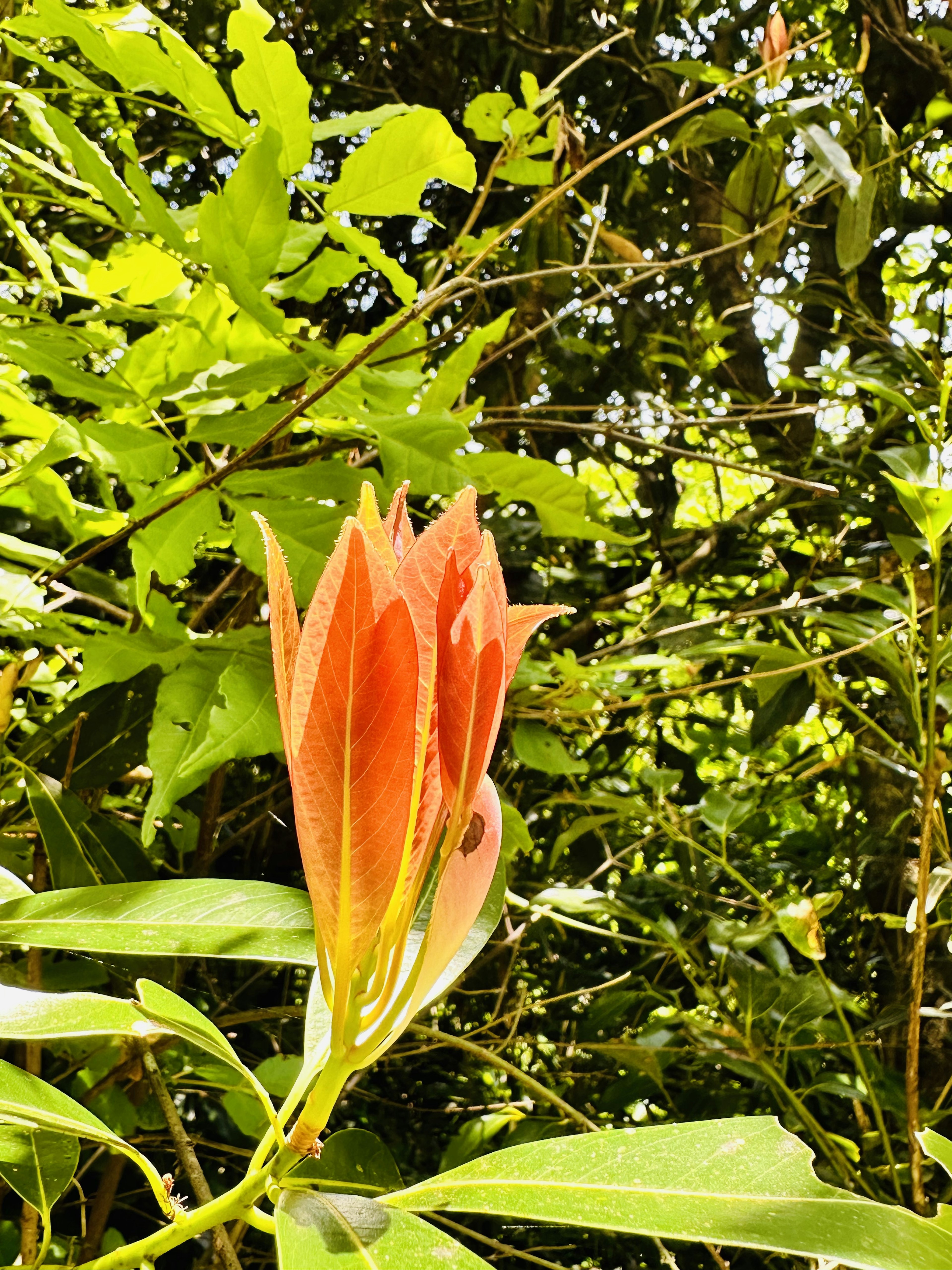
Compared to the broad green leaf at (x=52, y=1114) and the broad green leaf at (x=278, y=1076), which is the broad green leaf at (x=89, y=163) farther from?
the broad green leaf at (x=278, y=1076)

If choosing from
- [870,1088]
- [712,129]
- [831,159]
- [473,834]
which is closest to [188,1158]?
[473,834]

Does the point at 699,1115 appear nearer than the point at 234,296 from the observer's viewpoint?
No

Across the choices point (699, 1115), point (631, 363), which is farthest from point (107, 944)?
point (631, 363)

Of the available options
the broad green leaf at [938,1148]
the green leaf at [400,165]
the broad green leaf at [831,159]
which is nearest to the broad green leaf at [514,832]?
the broad green leaf at [938,1148]

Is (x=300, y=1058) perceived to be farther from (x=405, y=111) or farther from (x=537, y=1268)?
(x=405, y=111)

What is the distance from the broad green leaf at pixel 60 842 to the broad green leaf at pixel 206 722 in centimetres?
5

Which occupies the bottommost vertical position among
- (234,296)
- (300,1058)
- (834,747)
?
(834,747)

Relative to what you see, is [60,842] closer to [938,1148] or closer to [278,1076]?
[278,1076]

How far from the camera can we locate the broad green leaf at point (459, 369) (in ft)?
2.49

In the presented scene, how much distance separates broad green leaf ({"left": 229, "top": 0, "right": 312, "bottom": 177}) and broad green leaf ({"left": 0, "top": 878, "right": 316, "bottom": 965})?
1.48 ft

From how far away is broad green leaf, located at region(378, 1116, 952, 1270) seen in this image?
0.96 ft

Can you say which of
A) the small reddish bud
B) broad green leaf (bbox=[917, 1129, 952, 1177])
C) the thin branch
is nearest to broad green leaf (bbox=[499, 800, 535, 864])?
the thin branch

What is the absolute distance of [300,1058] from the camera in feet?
2.85

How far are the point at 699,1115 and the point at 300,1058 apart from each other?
61 cm
